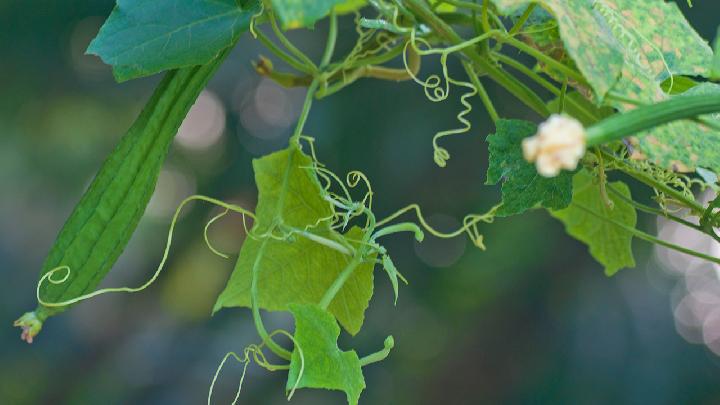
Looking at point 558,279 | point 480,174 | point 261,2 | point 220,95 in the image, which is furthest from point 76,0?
point 261,2

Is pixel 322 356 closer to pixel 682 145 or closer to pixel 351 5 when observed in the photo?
pixel 682 145

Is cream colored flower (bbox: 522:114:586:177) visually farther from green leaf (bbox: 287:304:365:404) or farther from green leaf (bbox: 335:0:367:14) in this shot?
green leaf (bbox: 335:0:367:14)

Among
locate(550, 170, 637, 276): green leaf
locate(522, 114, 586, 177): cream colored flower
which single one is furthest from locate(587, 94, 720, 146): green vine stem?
locate(550, 170, 637, 276): green leaf

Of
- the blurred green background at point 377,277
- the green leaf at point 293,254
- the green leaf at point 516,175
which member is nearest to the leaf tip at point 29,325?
the green leaf at point 293,254

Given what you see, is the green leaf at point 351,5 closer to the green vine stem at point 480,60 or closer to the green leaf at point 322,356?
the green vine stem at point 480,60

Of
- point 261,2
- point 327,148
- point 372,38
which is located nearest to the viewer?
point 261,2

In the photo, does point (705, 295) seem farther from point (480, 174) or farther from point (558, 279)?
point (480, 174)
